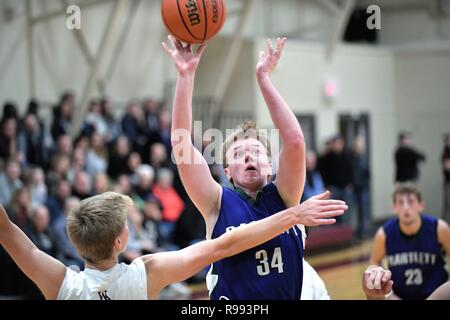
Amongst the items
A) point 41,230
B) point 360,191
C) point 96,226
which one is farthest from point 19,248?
point 360,191

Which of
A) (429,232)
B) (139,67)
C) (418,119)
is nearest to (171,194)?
(139,67)

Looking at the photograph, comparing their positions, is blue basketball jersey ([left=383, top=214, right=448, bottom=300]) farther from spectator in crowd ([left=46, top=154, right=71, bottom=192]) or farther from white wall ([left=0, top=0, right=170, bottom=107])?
white wall ([left=0, top=0, right=170, bottom=107])

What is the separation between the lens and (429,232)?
17.2 feet

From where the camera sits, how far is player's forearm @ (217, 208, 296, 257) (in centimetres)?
275

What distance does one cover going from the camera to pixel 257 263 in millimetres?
3109

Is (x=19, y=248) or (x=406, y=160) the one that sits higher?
(x=406, y=160)

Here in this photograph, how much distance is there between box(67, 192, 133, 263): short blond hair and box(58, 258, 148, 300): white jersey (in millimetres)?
75

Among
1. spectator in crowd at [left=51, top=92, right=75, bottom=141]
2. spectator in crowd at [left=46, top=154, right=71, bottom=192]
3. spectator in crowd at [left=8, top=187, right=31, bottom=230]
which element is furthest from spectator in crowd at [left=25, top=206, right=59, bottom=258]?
spectator in crowd at [left=51, top=92, right=75, bottom=141]

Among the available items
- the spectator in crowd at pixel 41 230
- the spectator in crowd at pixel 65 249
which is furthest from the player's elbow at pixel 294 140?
the spectator in crowd at pixel 65 249

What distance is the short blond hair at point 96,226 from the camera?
2.73 meters

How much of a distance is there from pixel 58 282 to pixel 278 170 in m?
1.09

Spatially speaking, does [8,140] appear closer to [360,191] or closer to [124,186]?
[124,186]

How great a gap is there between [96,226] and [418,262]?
3171 millimetres

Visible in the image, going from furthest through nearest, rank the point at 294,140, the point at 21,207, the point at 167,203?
the point at 167,203
the point at 21,207
the point at 294,140
